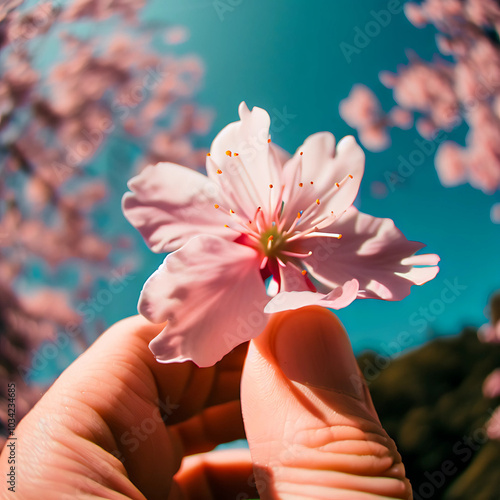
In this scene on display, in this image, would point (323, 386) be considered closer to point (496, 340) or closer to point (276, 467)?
point (276, 467)

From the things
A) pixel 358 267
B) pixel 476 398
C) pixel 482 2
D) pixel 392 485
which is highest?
pixel 482 2

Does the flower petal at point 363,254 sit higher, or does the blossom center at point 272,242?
the blossom center at point 272,242

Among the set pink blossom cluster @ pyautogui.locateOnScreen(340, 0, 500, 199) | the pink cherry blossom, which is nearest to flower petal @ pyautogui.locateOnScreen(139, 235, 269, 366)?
the pink cherry blossom

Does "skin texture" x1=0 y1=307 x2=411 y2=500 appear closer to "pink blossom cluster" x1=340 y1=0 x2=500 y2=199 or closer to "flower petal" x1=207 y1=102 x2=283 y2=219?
"flower petal" x1=207 y1=102 x2=283 y2=219

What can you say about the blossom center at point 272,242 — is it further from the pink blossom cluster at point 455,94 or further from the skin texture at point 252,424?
the pink blossom cluster at point 455,94

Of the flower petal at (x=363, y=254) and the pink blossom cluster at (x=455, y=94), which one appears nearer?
the flower petal at (x=363, y=254)

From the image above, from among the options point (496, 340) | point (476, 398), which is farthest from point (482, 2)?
point (476, 398)

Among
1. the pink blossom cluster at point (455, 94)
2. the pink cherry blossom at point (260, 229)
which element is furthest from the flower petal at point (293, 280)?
the pink blossom cluster at point (455, 94)

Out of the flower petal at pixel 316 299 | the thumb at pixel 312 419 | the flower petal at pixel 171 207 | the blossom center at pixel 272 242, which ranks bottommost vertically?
the thumb at pixel 312 419

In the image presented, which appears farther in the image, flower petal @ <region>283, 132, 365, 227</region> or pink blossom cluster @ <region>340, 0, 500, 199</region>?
pink blossom cluster @ <region>340, 0, 500, 199</region>
